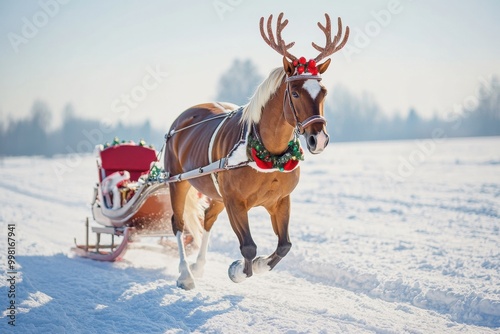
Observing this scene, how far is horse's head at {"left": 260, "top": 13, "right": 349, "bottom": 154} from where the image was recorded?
3912 millimetres

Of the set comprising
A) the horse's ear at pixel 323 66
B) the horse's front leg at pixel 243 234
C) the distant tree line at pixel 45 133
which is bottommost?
the distant tree line at pixel 45 133

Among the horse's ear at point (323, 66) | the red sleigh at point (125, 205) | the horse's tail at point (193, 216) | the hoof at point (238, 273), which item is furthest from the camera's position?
the red sleigh at point (125, 205)

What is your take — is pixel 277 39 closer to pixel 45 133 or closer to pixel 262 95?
pixel 262 95

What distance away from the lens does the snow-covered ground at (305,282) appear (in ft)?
14.5

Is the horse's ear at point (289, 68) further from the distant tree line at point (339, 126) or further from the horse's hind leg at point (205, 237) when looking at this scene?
the distant tree line at point (339, 126)

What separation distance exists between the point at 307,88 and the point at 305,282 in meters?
2.87

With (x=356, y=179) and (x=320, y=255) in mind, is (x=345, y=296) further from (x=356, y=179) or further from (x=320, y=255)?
(x=356, y=179)

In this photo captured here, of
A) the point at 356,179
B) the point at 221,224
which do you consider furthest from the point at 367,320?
the point at 356,179

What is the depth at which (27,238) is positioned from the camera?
8594 mm

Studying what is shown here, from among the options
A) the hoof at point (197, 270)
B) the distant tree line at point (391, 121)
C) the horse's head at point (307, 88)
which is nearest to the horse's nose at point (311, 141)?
the horse's head at point (307, 88)

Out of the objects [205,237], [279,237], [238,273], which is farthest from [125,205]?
[279,237]

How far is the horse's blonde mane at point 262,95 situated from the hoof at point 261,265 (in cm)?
138

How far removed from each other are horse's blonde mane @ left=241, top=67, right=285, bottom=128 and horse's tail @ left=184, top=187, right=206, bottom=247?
7.36 ft

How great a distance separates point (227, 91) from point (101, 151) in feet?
132
